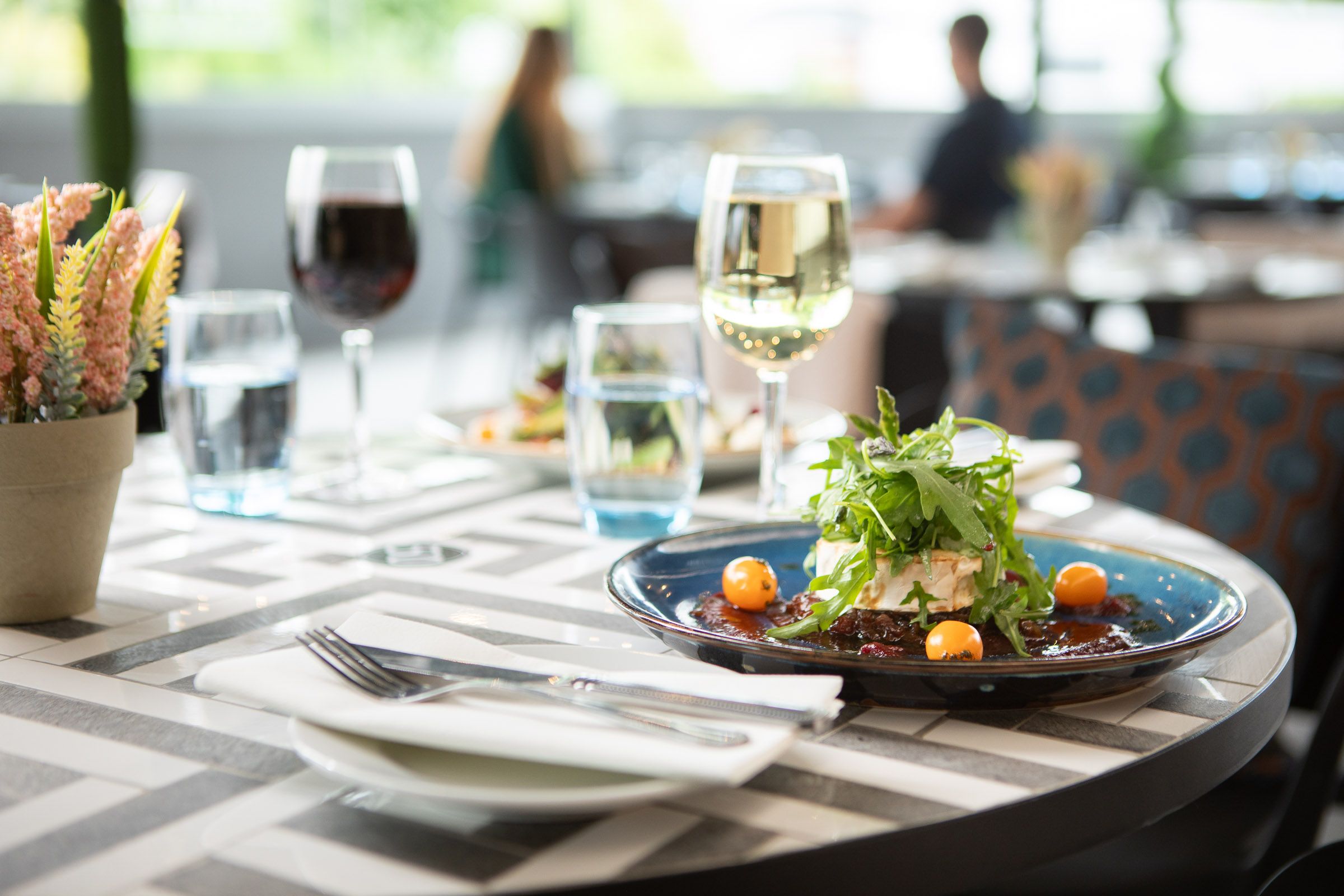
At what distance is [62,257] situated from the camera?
2.72 ft

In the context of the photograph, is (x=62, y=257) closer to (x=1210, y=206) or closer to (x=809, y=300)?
(x=809, y=300)

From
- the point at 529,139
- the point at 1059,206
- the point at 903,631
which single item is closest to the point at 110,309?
the point at 903,631

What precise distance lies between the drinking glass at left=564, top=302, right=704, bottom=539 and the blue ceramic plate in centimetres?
14

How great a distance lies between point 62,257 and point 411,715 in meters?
0.43

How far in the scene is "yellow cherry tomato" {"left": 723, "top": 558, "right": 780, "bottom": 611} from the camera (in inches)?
32.0

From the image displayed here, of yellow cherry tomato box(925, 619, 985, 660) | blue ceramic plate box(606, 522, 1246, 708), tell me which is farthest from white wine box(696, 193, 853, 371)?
yellow cherry tomato box(925, 619, 985, 660)

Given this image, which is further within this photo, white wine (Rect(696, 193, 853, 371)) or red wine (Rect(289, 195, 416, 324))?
red wine (Rect(289, 195, 416, 324))

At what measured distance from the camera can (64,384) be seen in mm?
807

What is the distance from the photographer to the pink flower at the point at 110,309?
818mm

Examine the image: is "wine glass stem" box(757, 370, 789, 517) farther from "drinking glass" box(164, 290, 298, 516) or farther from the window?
the window

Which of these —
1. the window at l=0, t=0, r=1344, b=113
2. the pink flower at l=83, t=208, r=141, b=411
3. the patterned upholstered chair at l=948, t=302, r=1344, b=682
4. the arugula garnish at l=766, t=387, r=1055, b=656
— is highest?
the window at l=0, t=0, r=1344, b=113

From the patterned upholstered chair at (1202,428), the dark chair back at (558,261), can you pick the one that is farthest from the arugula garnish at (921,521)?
the dark chair back at (558,261)

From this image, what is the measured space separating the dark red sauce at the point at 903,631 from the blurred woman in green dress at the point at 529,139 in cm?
505

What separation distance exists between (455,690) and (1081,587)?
394 millimetres
